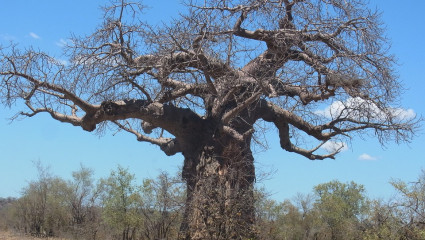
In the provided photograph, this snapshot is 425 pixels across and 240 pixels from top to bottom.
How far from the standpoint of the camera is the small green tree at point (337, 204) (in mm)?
18734

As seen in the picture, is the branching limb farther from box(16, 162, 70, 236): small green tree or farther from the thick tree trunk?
box(16, 162, 70, 236): small green tree

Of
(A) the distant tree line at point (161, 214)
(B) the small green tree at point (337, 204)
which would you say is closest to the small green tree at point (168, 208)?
(A) the distant tree line at point (161, 214)


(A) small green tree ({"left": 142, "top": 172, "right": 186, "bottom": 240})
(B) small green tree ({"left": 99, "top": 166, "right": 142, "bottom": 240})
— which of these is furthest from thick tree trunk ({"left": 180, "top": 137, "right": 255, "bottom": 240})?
(B) small green tree ({"left": 99, "top": 166, "right": 142, "bottom": 240})

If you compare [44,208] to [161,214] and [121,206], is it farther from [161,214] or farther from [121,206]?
[161,214]

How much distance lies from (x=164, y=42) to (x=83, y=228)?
30.5 ft

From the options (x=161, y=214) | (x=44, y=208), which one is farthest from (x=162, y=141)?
(x=44, y=208)

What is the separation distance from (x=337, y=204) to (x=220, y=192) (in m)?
13.8

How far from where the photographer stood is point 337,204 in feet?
65.7

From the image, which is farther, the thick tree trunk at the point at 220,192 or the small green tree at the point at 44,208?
the small green tree at the point at 44,208

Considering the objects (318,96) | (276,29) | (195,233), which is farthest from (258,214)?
(276,29)

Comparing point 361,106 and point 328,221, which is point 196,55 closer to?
point 361,106

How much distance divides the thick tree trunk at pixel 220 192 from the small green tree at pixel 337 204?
Result: 8.40 meters

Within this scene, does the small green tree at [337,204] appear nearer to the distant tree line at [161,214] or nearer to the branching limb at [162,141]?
the distant tree line at [161,214]

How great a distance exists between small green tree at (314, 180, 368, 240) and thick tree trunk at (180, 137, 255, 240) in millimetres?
8402
